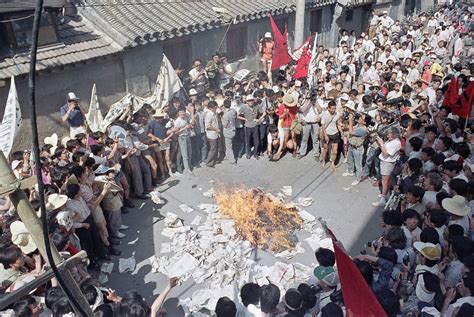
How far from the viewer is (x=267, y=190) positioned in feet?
31.6

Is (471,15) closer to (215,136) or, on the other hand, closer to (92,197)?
(215,136)

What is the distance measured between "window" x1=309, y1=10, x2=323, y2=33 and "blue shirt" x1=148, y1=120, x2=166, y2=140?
11.6 metres

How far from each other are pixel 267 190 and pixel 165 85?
3.83 m

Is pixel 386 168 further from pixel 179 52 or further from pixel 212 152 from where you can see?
pixel 179 52

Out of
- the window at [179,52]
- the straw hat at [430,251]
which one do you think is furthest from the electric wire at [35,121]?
the window at [179,52]

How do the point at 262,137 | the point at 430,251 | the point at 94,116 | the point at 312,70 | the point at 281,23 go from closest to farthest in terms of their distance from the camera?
1. the point at 430,251
2. the point at 94,116
3. the point at 262,137
4. the point at 312,70
5. the point at 281,23

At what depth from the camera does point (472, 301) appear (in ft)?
14.1

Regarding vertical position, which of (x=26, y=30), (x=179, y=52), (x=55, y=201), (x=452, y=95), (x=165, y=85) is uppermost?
(x=26, y=30)

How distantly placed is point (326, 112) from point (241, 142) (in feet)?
7.85

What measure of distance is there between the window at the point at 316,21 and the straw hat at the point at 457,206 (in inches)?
564

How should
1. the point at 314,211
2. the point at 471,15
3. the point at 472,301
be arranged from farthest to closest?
1. the point at 471,15
2. the point at 314,211
3. the point at 472,301

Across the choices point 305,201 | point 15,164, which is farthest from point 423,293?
point 15,164

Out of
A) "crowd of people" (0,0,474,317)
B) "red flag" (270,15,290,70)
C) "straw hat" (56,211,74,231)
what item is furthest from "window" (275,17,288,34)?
"straw hat" (56,211,74,231)

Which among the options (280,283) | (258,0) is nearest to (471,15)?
(258,0)
